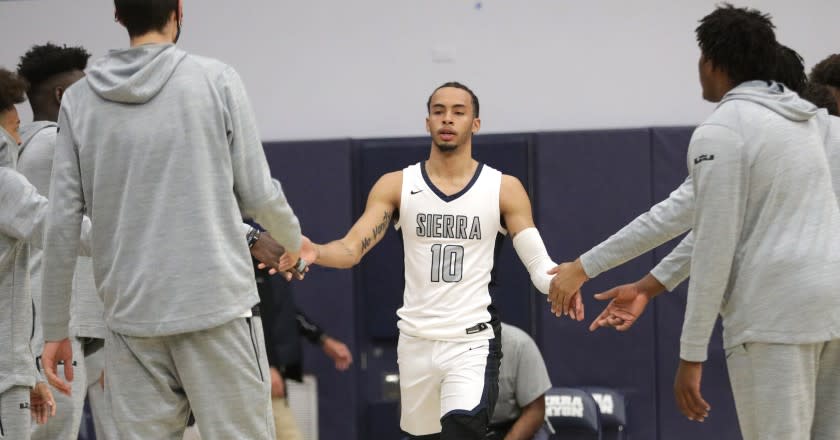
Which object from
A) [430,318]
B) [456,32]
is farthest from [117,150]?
[456,32]

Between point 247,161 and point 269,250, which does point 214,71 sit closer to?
point 247,161

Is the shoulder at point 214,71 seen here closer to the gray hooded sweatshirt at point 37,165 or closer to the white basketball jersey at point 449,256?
the gray hooded sweatshirt at point 37,165

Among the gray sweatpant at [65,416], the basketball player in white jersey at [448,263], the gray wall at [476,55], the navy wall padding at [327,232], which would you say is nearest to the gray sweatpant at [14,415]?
the gray sweatpant at [65,416]

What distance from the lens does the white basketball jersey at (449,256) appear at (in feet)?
16.0

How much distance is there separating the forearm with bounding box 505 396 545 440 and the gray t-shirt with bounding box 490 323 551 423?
4 cm

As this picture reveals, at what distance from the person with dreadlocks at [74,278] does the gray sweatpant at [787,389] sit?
104 inches

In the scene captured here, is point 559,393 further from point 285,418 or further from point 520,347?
point 285,418

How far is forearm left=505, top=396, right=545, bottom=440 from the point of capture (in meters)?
5.64

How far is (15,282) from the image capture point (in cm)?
417

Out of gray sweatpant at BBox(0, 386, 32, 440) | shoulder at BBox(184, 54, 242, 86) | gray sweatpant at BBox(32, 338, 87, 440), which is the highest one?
shoulder at BBox(184, 54, 242, 86)

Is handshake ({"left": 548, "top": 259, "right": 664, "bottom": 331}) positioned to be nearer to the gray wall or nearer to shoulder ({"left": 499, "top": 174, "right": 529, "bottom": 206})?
shoulder ({"left": 499, "top": 174, "right": 529, "bottom": 206})

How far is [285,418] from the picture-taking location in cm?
575

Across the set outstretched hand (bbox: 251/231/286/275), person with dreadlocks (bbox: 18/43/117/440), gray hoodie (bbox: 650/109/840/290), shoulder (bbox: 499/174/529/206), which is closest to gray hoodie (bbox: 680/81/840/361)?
gray hoodie (bbox: 650/109/840/290)

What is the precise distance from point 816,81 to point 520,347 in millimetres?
2277
